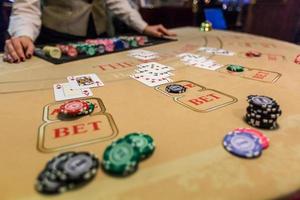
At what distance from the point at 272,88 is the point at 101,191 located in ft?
2.29

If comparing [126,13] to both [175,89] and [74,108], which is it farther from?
[74,108]

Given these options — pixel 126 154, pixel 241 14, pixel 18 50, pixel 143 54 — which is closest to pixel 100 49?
pixel 143 54

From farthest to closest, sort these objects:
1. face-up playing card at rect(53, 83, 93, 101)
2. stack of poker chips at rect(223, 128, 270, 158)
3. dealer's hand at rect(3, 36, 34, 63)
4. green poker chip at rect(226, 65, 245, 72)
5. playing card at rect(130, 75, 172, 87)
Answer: dealer's hand at rect(3, 36, 34, 63) < green poker chip at rect(226, 65, 245, 72) < playing card at rect(130, 75, 172, 87) < face-up playing card at rect(53, 83, 93, 101) < stack of poker chips at rect(223, 128, 270, 158)

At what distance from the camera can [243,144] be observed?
1.79ft

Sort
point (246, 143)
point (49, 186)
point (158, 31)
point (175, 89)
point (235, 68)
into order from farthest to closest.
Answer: point (158, 31)
point (235, 68)
point (175, 89)
point (246, 143)
point (49, 186)

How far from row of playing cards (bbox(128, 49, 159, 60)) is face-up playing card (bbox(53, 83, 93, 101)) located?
0.47 meters

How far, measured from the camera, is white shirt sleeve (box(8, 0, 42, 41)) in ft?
4.45

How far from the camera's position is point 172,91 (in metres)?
0.85

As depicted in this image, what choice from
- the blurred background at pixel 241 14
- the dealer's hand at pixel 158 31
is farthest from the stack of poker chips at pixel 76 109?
the blurred background at pixel 241 14

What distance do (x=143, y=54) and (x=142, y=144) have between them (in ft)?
2.93

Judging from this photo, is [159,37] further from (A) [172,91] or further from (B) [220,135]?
(B) [220,135]

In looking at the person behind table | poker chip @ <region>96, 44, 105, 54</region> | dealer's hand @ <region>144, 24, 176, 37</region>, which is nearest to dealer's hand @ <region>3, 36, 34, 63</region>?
the person behind table

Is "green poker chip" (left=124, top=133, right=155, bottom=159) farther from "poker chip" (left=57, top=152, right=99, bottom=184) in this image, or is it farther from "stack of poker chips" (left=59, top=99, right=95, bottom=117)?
"stack of poker chips" (left=59, top=99, right=95, bottom=117)

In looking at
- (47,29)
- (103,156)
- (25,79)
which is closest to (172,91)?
(103,156)
